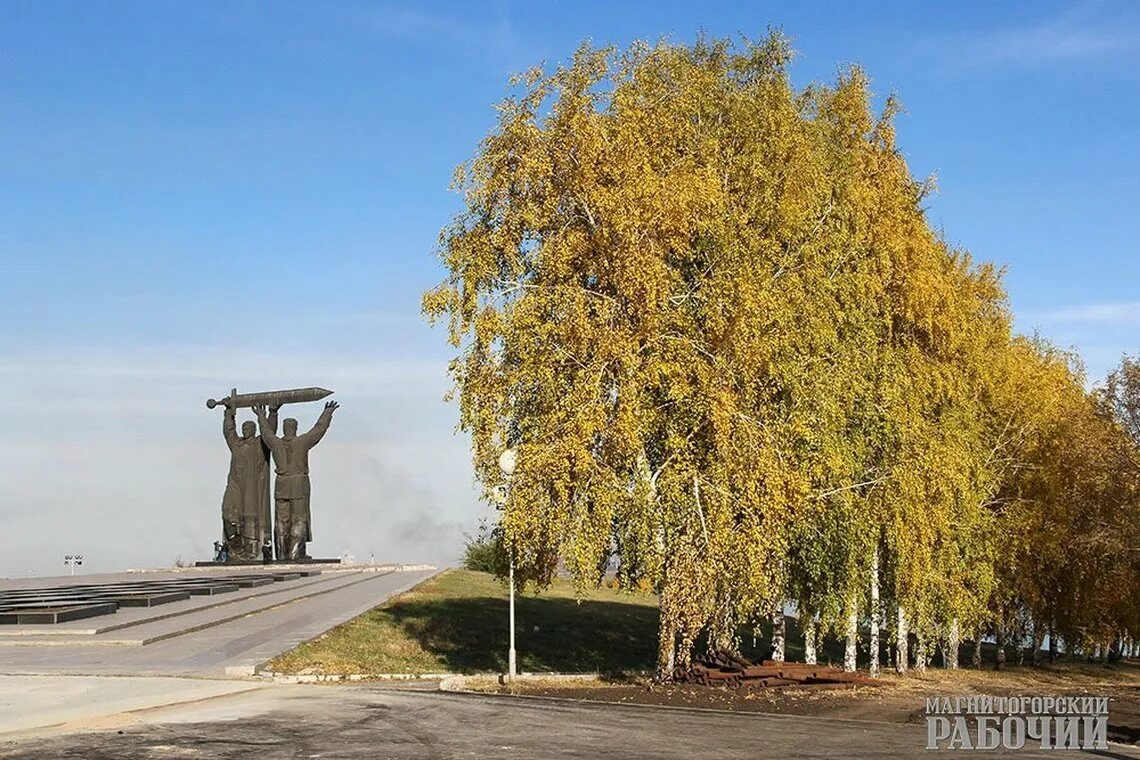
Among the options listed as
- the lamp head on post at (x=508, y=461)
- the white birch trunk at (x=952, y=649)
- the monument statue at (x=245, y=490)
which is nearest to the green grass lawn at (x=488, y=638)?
the white birch trunk at (x=952, y=649)

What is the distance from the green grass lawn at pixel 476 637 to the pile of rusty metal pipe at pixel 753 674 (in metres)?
3.19

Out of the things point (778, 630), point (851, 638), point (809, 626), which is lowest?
point (851, 638)

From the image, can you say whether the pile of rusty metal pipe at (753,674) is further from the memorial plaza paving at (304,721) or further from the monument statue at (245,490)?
the monument statue at (245,490)

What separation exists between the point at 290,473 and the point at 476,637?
75.7 feet

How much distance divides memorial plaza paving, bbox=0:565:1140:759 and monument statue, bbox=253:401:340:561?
27.3 m

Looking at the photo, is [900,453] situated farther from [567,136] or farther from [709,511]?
[567,136]

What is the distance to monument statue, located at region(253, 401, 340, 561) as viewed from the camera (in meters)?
53.0

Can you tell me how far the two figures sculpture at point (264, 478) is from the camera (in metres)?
53.1

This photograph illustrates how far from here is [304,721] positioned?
15.8 m

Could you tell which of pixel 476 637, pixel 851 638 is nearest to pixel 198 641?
pixel 476 637

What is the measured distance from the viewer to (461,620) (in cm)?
3469

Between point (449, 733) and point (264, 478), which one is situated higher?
point (264, 478)

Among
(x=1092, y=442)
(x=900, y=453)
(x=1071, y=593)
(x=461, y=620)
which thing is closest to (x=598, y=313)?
(x=900, y=453)

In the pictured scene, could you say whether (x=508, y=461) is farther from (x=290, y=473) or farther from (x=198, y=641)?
(x=290, y=473)
